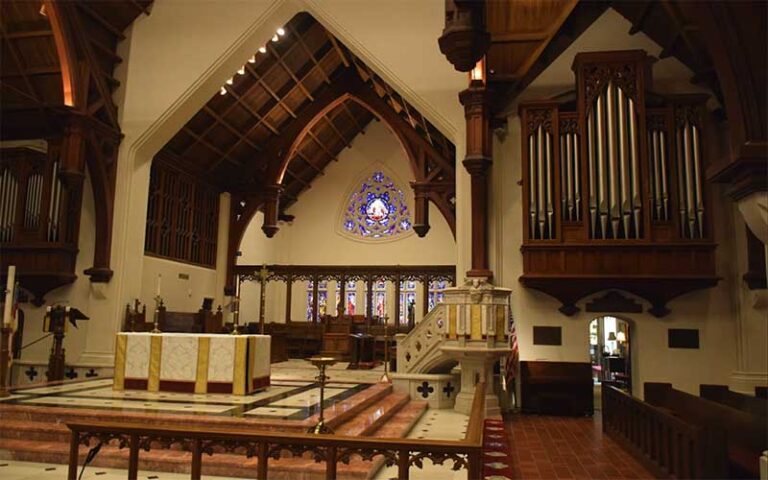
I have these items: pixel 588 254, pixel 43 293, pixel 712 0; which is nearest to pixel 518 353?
pixel 588 254

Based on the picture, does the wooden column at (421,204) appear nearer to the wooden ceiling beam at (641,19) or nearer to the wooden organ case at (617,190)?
the wooden organ case at (617,190)

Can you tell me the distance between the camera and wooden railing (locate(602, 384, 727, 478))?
12.2 feet

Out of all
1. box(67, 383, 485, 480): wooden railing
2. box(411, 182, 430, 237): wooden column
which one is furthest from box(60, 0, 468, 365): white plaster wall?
box(67, 383, 485, 480): wooden railing

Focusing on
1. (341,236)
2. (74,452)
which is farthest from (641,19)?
(341,236)

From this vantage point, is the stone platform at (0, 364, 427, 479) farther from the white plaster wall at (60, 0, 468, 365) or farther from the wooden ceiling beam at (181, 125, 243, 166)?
the wooden ceiling beam at (181, 125, 243, 166)

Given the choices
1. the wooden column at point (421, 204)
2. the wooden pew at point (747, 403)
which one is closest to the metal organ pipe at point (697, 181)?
the wooden pew at point (747, 403)

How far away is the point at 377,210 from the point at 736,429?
49.4 ft

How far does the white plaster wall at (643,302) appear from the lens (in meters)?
8.27

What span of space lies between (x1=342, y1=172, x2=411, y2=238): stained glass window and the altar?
37.1 ft

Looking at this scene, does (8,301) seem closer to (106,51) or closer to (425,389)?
(106,51)

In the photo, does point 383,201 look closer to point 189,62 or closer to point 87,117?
point 189,62

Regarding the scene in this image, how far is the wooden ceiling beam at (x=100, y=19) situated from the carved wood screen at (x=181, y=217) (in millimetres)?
2601

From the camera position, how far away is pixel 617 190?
8258mm

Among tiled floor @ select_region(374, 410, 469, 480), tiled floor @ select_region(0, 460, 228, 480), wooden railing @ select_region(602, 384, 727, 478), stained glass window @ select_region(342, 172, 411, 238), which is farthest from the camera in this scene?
stained glass window @ select_region(342, 172, 411, 238)
